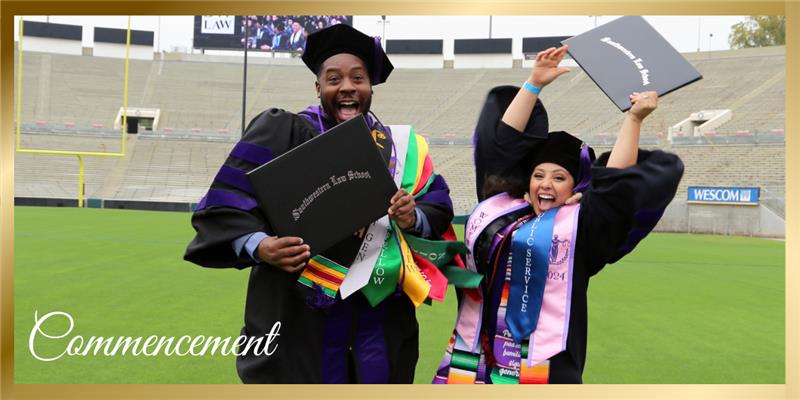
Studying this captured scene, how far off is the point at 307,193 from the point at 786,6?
1.35 m

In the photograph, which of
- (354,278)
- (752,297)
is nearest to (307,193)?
(354,278)

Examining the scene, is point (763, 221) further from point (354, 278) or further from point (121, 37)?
point (121, 37)

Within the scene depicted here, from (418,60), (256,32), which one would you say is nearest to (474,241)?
(256,32)

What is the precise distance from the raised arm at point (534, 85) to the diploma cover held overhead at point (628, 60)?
0.10 meters

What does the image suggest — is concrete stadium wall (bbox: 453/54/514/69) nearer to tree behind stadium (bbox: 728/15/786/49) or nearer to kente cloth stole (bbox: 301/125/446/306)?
tree behind stadium (bbox: 728/15/786/49)

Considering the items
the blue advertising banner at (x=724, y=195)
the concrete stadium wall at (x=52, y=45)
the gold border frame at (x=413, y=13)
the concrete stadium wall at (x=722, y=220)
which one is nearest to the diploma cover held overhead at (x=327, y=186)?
the gold border frame at (x=413, y=13)

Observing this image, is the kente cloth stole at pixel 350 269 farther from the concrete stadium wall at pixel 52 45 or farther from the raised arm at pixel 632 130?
the concrete stadium wall at pixel 52 45

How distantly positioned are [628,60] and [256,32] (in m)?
39.2

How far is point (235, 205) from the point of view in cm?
214

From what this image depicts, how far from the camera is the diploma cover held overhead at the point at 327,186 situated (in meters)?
1.95

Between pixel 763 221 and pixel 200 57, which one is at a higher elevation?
pixel 200 57

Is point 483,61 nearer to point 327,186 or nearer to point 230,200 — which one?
point 230,200

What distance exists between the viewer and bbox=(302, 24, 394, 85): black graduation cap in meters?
2.30

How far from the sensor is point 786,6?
170 cm
